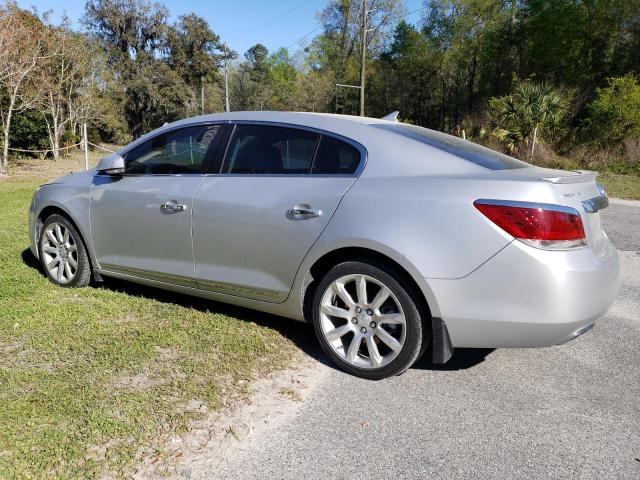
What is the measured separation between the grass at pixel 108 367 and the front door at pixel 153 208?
39 cm

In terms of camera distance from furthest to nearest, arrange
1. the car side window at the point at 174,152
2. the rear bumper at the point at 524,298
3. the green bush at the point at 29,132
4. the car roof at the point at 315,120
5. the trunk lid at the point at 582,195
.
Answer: the green bush at the point at 29,132 < the car side window at the point at 174,152 < the car roof at the point at 315,120 < the trunk lid at the point at 582,195 < the rear bumper at the point at 524,298

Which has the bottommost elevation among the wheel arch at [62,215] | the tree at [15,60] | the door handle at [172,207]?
the wheel arch at [62,215]

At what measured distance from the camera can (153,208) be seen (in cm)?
395

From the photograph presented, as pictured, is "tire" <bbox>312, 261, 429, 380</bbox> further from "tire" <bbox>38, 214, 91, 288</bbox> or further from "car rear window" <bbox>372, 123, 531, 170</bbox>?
"tire" <bbox>38, 214, 91, 288</bbox>

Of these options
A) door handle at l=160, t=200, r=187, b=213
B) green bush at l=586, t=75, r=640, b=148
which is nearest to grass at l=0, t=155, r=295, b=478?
door handle at l=160, t=200, r=187, b=213

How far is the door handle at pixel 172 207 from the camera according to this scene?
378 cm

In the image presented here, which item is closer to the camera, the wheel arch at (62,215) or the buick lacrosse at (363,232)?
the buick lacrosse at (363,232)

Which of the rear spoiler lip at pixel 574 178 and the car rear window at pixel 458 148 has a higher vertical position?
the car rear window at pixel 458 148

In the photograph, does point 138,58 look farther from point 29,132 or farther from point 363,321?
point 363,321

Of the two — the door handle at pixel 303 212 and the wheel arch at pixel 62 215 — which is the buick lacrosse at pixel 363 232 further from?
the wheel arch at pixel 62 215

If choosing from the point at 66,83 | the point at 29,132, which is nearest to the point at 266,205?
the point at 29,132

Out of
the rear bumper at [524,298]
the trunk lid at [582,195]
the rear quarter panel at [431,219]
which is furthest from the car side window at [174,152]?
the trunk lid at [582,195]

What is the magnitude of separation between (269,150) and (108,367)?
1687 millimetres

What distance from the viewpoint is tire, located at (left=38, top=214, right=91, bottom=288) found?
179 inches
